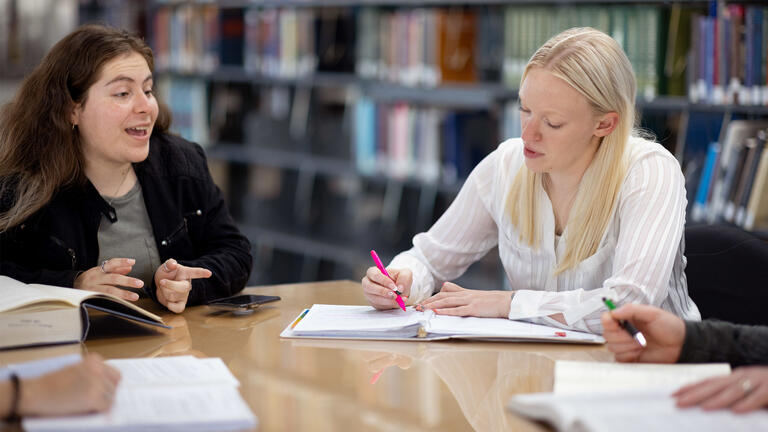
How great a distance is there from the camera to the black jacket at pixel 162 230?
6.27 ft

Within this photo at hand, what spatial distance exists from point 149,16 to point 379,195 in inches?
77.9

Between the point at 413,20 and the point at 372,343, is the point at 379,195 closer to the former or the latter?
the point at 413,20

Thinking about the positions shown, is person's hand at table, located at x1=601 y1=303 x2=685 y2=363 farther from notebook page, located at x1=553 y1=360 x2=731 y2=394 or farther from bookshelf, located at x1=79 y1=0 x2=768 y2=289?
bookshelf, located at x1=79 y1=0 x2=768 y2=289

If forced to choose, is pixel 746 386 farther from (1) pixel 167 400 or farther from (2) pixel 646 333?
(1) pixel 167 400

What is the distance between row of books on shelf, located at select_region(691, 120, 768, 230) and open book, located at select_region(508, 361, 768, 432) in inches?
66.1

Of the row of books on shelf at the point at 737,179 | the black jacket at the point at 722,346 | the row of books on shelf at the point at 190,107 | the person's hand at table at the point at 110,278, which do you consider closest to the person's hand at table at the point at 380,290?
the person's hand at table at the point at 110,278

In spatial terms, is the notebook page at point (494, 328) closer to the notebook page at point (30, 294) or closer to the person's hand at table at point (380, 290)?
the person's hand at table at point (380, 290)

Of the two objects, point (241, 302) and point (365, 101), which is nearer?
point (241, 302)

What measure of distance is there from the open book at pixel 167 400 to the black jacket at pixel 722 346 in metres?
0.67

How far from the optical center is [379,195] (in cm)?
450

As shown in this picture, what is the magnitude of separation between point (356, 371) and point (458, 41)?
262cm

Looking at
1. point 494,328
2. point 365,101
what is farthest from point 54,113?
point 365,101

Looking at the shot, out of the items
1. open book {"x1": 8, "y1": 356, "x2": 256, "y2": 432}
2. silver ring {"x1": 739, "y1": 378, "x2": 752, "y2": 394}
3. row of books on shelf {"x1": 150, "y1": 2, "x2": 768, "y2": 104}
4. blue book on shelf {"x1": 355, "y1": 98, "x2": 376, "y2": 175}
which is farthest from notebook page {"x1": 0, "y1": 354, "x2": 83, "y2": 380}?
blue book on shelf {"x1": 355, "y1": 98, "x2": 376, "y2": 175}

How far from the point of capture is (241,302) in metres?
1.80
